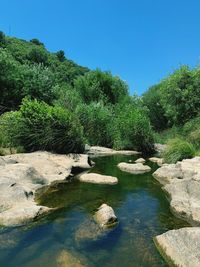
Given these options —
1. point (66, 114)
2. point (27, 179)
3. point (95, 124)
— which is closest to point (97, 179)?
point (27, 179)

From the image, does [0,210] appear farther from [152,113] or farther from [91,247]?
[152,113]

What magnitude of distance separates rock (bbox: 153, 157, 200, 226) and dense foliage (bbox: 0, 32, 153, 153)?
274 inches

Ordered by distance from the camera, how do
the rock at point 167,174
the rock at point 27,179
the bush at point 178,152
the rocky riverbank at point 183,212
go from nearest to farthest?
the rocky riverbank at point 183,212 → the rock at point 27,179 → the rock at point 167,174 → the bush at point 178,152

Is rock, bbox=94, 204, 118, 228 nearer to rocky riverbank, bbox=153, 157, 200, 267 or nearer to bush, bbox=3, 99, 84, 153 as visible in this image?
rocky riverbank, bbox=153, 157, 200, 267

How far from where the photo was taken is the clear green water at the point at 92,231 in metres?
6.91

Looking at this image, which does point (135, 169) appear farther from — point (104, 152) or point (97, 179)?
point (104, 152)

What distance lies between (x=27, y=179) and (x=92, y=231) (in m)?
4.93

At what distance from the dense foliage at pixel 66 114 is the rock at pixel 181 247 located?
41.6ft

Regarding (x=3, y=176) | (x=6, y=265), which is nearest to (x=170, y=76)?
(x=3, y=176)

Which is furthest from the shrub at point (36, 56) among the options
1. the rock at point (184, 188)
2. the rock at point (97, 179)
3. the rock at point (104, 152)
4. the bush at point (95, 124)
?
the rock at point (97, 179)

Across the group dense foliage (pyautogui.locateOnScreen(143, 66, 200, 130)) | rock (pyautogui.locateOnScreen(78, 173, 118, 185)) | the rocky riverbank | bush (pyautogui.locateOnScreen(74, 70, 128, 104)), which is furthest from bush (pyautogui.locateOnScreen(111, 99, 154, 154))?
rock (pyautogui.locateOnScreen(78, 173, 118, 185))

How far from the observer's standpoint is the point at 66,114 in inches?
795

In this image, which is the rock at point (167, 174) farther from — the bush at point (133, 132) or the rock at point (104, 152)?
the bush at point (133, 132)

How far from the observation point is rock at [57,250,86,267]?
6.58 m
